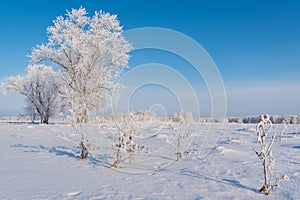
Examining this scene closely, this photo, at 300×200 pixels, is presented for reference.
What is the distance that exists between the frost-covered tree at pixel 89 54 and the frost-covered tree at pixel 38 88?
854 centimetres

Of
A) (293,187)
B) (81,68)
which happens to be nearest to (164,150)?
(293,187)

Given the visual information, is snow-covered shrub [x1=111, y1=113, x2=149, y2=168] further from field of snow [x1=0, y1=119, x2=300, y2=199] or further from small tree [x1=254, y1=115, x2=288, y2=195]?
small tree [x1=254, y1=115, x2=288, y2=195]

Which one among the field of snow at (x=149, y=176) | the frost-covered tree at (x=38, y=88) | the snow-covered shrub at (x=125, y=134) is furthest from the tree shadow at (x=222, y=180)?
the frost-covered tree at (x=38, y=88)

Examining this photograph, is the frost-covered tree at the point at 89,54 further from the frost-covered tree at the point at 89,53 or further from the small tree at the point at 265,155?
the small tree at the point at 265,155

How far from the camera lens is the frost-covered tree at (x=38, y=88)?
1106 inches

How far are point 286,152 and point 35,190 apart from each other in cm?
513

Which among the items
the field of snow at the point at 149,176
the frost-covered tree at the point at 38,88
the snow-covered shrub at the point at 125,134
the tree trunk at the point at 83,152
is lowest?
the field of snow at the point at 149,176

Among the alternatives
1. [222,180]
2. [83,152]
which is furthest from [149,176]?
[83,152]

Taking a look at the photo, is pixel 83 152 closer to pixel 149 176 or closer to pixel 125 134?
pixel 125 134

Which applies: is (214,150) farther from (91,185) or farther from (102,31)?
(102,31)

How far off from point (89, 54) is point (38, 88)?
1202 centimetres

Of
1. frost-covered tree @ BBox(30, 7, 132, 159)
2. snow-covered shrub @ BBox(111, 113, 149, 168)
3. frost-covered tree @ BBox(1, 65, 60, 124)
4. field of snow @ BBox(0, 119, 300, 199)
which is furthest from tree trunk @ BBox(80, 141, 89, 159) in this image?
frost-covered tree @ BBox(1, 65, 60, 124)

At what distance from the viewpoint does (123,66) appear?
826 inches

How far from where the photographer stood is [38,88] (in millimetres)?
28703
